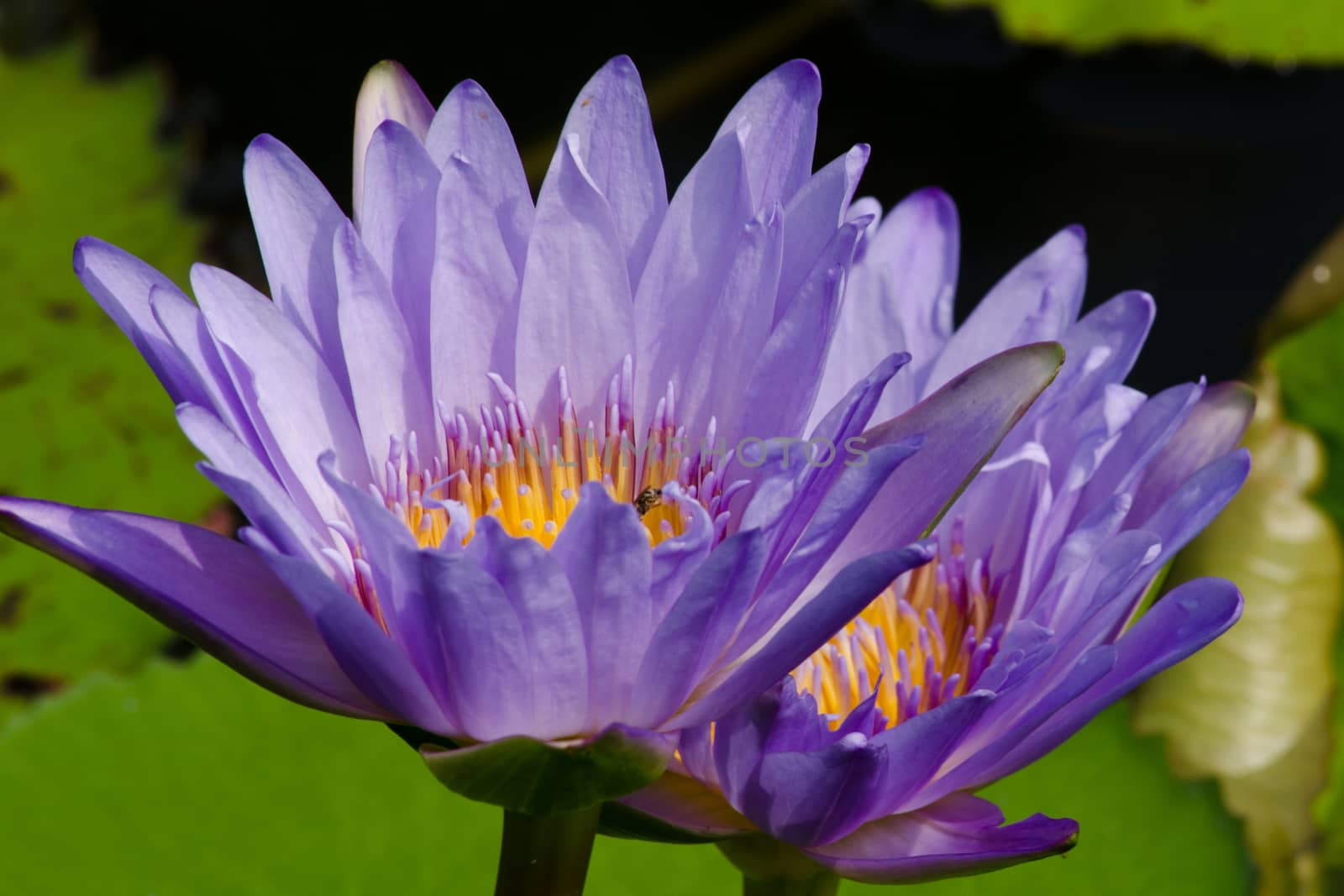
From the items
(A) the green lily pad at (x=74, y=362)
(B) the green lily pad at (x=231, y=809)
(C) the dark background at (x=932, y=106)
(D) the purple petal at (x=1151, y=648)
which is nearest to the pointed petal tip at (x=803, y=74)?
(D) the purple petal at (x=1151, y=648)

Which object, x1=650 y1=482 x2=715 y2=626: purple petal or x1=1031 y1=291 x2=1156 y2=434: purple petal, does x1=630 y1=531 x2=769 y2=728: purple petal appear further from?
x1=1031 y1=291 x2=1156 y2=434: purple petal

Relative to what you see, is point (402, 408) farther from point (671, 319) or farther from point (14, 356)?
point (14, 356)

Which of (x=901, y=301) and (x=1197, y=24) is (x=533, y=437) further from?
(x=1197, y=24)

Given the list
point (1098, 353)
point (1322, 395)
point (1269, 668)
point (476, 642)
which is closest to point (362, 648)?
point (476, 642)

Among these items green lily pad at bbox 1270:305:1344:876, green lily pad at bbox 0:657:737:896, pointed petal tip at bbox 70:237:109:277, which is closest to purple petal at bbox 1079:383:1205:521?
pointed petal tip at bbox 70:237:109:277

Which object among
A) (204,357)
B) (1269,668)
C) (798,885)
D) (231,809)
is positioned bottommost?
(231,809)

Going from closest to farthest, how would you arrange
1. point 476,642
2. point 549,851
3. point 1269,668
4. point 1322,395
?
point 476,642 < point 549,851 < point 1269,668 < point 1322,395
